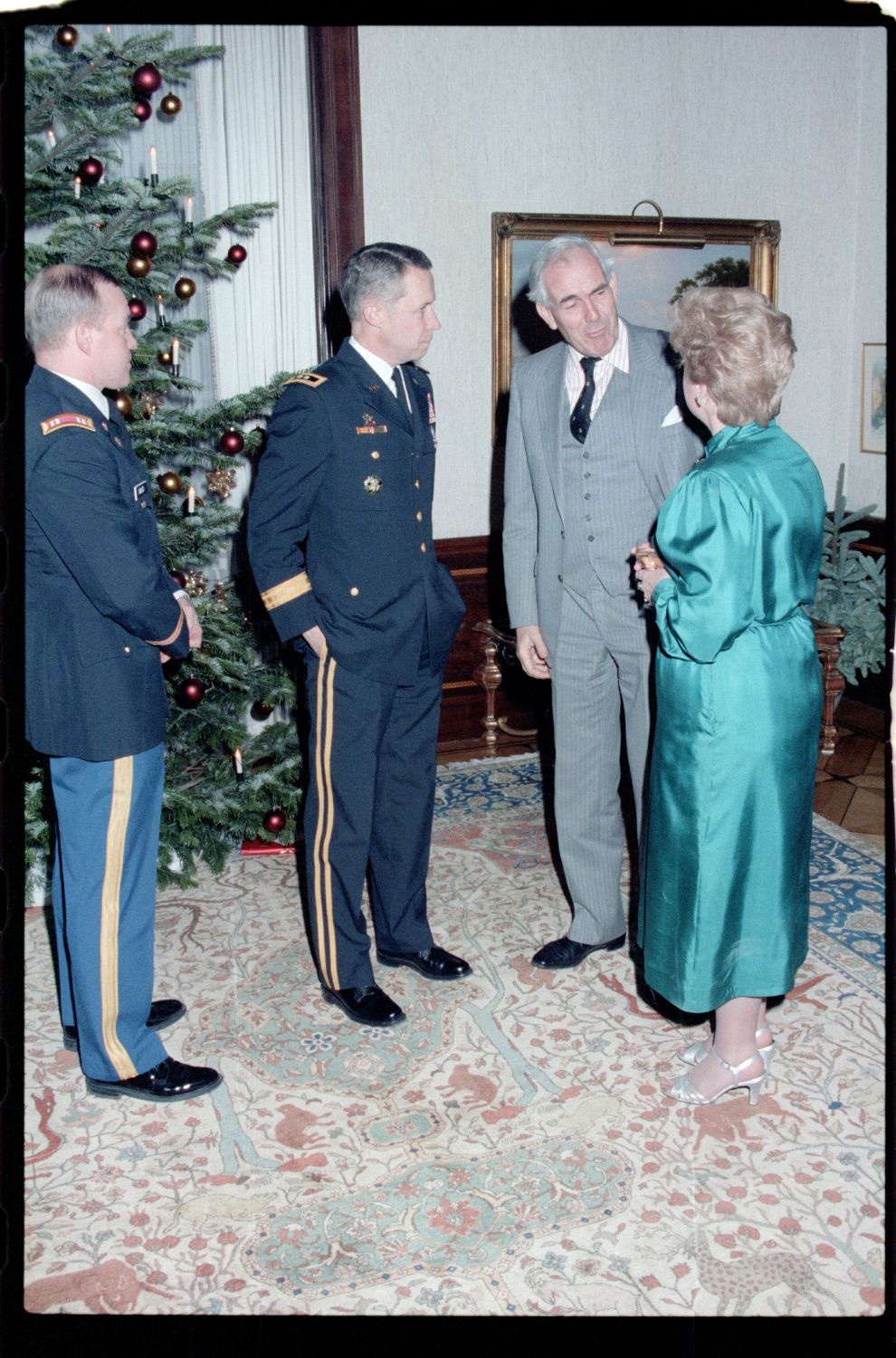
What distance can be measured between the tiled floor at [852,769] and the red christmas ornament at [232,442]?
1.79 m

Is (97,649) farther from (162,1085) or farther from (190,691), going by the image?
(190,691)

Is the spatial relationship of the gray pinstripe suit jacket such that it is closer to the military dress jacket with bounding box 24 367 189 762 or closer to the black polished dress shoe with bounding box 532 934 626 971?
the black polished dress shoe with bounding box 532 934 626 971

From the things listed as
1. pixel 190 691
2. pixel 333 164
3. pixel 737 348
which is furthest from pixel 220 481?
pixel 737 348

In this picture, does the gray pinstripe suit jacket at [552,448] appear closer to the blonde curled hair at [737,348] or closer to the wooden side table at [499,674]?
the blonde curled hair at [737,348]

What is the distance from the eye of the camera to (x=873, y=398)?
541 cm

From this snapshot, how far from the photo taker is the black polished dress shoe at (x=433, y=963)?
127 inches

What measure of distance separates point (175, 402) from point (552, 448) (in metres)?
1.84

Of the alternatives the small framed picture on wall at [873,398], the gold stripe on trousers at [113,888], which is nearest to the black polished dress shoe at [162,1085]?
the gold stripe on trousers at [113,888]

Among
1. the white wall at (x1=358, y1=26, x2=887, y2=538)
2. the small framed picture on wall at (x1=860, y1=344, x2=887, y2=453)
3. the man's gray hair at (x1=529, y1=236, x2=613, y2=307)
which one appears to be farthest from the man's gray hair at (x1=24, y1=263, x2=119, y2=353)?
the small framed picture on wall at (x1=860, y1=344, x2=887, y2=453)

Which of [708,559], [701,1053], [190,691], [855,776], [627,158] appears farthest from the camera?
[627,158]

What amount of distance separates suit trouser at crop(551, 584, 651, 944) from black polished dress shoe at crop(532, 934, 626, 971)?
0.02m

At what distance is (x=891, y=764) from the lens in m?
1.34

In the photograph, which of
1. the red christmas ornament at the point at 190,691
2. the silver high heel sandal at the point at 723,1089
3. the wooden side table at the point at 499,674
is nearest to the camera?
the silver high heel sandal at the point at 723,1089
